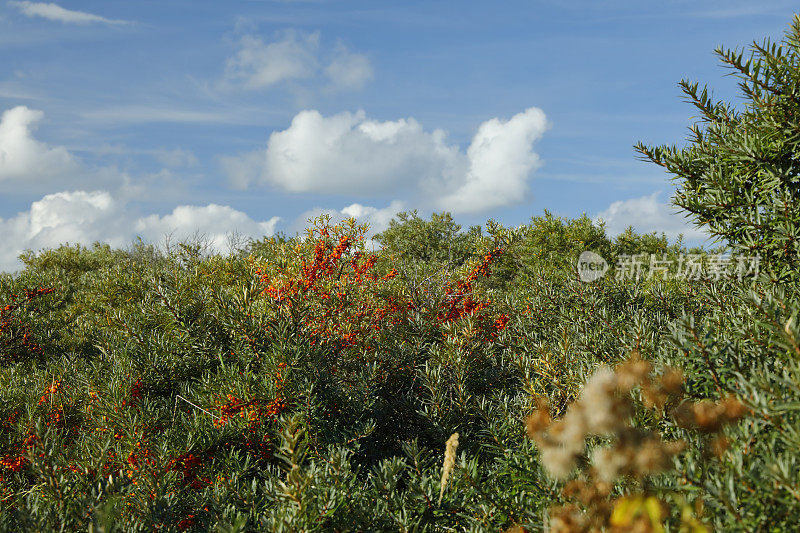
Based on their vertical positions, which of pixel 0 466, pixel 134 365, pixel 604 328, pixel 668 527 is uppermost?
pixel 604 328

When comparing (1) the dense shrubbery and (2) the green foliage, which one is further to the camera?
(2) the green foliage

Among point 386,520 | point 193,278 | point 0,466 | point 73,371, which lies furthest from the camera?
point 193,278

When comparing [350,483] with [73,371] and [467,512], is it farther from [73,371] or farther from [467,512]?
[73,371]

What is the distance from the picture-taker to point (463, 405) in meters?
4.28

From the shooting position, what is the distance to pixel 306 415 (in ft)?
12.7

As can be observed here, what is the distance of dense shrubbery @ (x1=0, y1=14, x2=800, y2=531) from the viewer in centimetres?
221

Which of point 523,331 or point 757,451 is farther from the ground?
point 523,331

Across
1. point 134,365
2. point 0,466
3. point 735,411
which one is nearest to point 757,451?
point 735,411

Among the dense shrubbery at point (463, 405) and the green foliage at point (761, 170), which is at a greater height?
the green foliage at point (761, 170)

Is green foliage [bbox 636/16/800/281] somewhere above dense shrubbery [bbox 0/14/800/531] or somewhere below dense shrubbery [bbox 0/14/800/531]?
above

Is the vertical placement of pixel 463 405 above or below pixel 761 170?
below

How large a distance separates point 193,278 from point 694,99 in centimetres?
904

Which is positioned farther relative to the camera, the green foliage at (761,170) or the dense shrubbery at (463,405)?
the green foliage at (761,170)

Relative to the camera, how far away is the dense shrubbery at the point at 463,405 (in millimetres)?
2207
